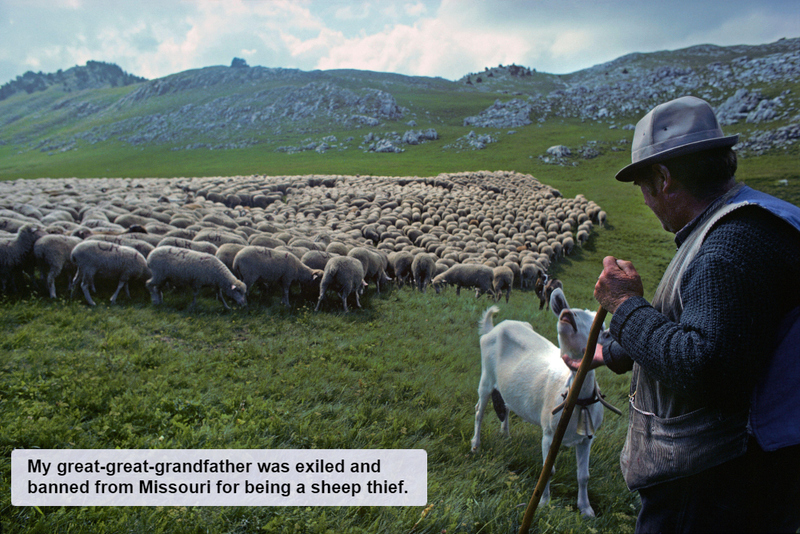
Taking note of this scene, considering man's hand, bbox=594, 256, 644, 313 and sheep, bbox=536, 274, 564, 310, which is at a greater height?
man's hand, bbox=594, 256, 644, 313

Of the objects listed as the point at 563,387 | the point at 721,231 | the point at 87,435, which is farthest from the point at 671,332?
the point at 87,435

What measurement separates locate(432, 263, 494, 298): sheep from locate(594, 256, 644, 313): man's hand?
1139 cm

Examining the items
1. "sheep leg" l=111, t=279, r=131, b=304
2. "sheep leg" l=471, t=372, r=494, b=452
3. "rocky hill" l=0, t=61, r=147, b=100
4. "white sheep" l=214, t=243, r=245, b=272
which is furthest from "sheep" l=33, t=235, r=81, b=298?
"rocky hill" l=0, t=61, r=147, b=100

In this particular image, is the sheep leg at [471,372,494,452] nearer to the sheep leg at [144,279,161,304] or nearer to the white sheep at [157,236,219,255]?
the sheep leg at [144,279,161,304]

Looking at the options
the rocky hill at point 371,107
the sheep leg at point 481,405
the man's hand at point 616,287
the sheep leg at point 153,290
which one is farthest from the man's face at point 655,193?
the rocky hill at point 371,107

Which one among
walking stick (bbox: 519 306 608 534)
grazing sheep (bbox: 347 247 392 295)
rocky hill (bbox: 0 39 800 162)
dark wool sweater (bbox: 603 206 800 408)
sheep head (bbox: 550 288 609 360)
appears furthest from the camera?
rocky hill (bbox: 0 39 800 162)

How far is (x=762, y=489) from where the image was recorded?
1.65 metres

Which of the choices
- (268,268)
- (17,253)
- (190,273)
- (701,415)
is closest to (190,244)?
(190,273)

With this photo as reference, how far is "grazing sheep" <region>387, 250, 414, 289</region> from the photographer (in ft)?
44.4

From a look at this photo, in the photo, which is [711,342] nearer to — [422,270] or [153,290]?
[153,290]

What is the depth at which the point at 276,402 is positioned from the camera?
4574 millimetres

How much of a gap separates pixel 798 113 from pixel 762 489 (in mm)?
79366

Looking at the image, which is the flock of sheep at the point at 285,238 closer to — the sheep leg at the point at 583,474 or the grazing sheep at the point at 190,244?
the grazing sheep at the point at 190,244

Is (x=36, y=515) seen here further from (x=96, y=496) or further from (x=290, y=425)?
(x=290, y=425)
